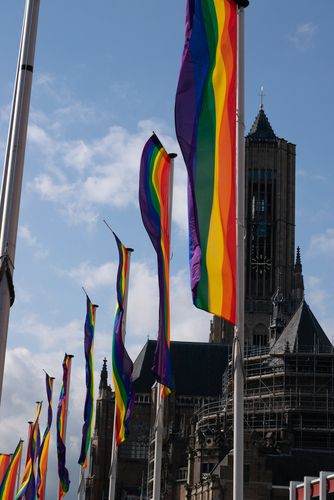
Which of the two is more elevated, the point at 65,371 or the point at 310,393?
the point at 310,393

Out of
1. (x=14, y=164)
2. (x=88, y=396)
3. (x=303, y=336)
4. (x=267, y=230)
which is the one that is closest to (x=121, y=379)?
(x=88, y=396)

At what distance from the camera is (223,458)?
74.1m

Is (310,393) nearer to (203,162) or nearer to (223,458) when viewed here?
(223,458)

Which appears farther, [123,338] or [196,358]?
[196,358]

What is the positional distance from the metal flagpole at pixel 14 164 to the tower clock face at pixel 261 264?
98234mm

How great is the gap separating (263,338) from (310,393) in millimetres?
30122

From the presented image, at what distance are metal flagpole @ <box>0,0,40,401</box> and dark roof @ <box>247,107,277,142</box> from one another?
106343 mm

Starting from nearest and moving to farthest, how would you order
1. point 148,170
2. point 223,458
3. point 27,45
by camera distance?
point 27,45
point 148,170
point 223,458

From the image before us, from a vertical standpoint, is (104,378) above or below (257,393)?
above

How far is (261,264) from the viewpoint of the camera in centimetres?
11388

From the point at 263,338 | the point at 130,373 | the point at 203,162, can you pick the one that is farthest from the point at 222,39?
the point at 263,338

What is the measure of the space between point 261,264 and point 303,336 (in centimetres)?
2885

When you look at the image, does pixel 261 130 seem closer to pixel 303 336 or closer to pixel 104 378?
pixel 104 378

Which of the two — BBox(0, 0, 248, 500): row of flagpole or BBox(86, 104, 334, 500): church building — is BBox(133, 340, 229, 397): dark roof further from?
BBox(0, 0, 248, 500): row of flagpole
